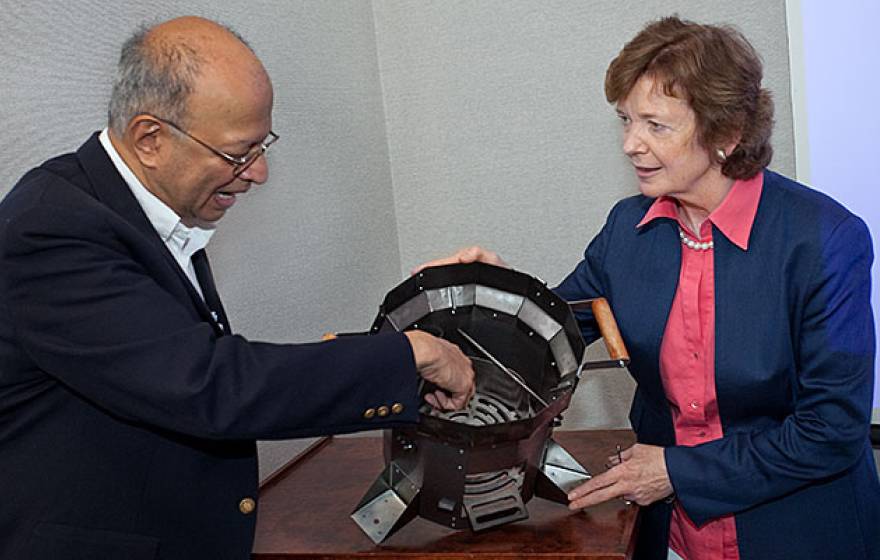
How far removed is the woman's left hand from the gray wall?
0.77 m

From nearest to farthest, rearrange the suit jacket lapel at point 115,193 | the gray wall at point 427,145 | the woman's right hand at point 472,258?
the suit jacket lapel at point 115,193
the woman's right hand at point 472,258
the gray wall at point 427,145

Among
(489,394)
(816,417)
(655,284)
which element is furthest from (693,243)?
(489,394)

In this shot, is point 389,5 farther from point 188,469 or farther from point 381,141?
point 188,469

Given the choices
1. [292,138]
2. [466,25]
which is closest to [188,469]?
[292,138]

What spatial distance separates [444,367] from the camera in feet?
4.30

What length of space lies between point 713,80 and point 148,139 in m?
0.91

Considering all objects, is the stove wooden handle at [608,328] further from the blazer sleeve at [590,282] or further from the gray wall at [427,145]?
the gray wall at [427,145]

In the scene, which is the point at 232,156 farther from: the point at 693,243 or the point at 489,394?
the point at 693,243

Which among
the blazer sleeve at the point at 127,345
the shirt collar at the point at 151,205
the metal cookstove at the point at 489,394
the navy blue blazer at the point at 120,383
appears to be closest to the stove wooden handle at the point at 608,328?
the metal cookstove at the point at 489,394

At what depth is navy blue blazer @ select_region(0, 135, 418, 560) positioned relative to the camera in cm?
110

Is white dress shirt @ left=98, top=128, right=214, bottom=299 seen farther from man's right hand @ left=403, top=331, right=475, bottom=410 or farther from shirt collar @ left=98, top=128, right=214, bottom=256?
man's right hand @ left=403, top=331, right=475, bottom=410

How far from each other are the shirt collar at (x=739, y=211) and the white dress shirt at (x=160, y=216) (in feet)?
2.87

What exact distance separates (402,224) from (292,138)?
0.72 m

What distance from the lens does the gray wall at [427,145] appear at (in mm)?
2186
